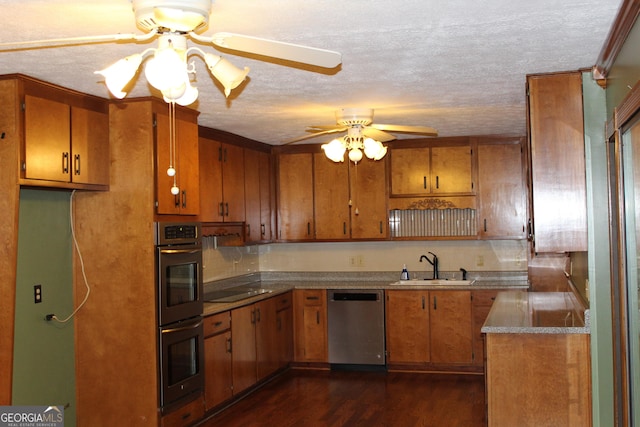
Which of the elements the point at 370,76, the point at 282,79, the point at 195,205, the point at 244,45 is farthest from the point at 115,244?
the point at 244,45

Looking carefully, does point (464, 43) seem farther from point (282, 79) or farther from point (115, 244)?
point (115, 244)

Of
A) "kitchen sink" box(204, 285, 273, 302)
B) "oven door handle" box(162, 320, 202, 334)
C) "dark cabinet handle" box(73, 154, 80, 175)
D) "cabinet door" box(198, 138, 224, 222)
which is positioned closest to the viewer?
"dark cabinet handle" box(73, 154, 80, 175)

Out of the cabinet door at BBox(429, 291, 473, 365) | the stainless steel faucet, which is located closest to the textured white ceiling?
the cabinet door at BBox(429, 291, 473, 365)

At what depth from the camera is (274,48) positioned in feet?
8.41

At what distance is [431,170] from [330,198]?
3.63 ft

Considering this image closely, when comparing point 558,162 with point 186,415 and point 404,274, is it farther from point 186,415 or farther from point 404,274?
point 404,274

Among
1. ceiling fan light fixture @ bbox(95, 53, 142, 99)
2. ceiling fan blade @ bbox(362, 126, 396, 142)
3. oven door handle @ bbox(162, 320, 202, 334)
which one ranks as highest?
ceiling fan blade @ bbox(362, 126, 396, 142)

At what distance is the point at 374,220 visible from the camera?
7.50m

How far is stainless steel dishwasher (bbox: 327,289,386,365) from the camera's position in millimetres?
7184

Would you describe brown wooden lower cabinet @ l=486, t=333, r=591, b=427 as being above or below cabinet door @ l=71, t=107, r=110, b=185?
below

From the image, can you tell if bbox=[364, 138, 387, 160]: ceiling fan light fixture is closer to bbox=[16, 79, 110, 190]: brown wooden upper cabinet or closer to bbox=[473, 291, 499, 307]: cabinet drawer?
bbox=[16, 79, 110, 190]: brown wooden upper cabinet

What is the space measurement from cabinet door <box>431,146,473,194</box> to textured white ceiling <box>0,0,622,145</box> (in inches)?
70.8

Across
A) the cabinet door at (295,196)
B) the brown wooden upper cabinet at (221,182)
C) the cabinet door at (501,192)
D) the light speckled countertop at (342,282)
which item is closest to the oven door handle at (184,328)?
the light speckled countertop at (342,282)

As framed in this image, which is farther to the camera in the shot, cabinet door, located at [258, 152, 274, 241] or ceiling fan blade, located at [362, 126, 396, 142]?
cabinet door, located at [258, 152, 274, 241]
